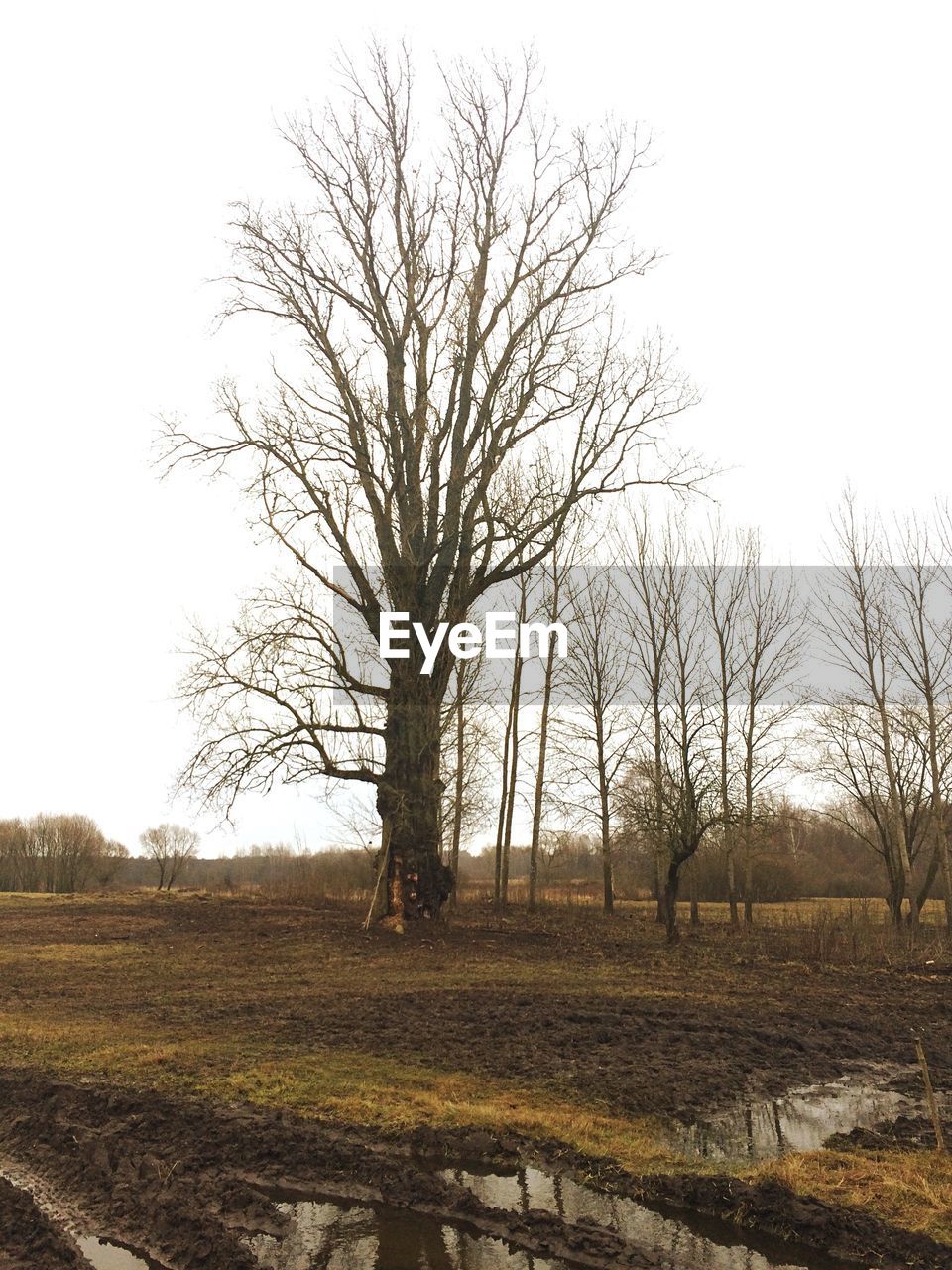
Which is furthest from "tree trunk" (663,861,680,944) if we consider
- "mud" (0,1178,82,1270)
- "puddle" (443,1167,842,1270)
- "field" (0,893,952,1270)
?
"mud" (0,1178,82,1270)

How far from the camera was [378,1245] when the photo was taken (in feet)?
19.4

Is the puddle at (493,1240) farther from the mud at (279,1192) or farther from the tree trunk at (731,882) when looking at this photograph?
the tree trunk at (731,882)

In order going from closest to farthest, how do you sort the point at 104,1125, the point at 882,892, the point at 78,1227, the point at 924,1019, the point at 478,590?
the point at 78,1227 < the point at 104,1125 < the point at 924,1019 < the point at 478,590 < the point at 882,892

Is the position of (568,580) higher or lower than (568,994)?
higher

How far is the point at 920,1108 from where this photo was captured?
8.75 metres

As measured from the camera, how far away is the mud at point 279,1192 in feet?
19.0

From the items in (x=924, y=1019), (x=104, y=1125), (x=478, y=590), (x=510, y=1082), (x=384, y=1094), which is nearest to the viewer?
(x=104, y=1125)

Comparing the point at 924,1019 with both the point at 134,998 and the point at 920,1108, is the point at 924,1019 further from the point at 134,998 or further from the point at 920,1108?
the point at 134,998

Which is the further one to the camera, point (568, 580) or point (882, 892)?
point (882, 892)

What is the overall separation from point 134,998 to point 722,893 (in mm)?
31909

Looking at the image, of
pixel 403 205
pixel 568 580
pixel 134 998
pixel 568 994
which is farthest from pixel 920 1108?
pixel 568 580

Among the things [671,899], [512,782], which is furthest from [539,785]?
[671,899]

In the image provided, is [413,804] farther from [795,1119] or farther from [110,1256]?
[110,1256]

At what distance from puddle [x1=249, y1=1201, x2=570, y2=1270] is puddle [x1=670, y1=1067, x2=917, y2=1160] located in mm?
2136
